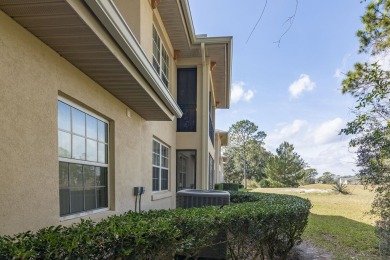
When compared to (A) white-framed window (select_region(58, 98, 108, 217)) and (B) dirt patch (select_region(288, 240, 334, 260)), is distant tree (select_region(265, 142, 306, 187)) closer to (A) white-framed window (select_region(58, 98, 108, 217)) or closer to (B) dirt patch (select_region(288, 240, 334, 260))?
(B) dirt patch (select_region(288, 240, 334, 260))

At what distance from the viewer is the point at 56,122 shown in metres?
3.71

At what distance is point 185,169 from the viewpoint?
11859mm

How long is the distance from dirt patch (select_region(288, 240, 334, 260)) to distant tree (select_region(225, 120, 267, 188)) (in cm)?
→ 4038

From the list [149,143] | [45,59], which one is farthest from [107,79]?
[149,143]

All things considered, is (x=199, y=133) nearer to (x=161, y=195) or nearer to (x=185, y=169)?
(x=185, y=169)

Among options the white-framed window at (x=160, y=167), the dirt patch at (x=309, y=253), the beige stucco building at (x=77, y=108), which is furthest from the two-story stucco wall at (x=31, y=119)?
the dirt patch at (x=309, y=253)

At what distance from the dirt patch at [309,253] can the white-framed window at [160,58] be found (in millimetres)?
6012

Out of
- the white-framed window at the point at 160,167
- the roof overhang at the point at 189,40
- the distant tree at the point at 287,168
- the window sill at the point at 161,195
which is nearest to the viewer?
the window sill at the point at 161,195

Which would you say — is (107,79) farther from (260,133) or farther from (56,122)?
(260,133)

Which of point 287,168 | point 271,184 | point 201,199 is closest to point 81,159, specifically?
point 201,199

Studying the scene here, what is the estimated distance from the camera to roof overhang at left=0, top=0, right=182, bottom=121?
9.34ft

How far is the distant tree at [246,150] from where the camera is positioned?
47.7 meters

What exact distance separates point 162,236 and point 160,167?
21.0 ft

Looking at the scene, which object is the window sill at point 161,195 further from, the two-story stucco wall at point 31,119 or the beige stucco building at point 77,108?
the two-story stucco wall at point 31,119
